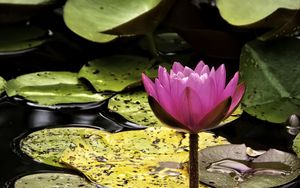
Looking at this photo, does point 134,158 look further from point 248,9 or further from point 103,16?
point 103,16

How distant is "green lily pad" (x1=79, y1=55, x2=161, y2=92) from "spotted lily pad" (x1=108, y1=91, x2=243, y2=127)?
0.13ft

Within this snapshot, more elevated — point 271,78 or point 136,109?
point 271,78

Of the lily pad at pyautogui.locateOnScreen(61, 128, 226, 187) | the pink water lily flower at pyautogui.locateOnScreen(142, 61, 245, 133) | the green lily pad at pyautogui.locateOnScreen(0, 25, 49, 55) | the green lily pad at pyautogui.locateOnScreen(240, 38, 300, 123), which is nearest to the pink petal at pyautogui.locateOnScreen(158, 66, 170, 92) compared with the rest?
the pink water lily flower at pyautogui.locateOnScreen(142, 61, 245, 133)

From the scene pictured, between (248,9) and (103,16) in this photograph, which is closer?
(248,9)

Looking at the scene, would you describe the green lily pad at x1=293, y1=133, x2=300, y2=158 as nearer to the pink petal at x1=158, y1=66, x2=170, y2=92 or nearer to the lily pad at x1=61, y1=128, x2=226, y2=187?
the lily pad at x1=61, y1=128, x2=226, y2=187

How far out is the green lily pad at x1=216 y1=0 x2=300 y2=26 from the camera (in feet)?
5.98

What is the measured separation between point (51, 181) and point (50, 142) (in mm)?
190

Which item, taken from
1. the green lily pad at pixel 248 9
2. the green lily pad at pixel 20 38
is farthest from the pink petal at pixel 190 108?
the green lily pad at pixel 20 38

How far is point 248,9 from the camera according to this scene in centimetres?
188

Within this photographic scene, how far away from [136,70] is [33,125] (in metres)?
0.44

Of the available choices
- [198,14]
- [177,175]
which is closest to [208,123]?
[177,175]

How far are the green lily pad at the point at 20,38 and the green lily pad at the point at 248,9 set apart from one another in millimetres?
714

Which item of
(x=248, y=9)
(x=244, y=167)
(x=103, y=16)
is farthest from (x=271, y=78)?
(x=103, y=16)

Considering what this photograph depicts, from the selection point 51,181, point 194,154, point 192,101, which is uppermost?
point 192,101
